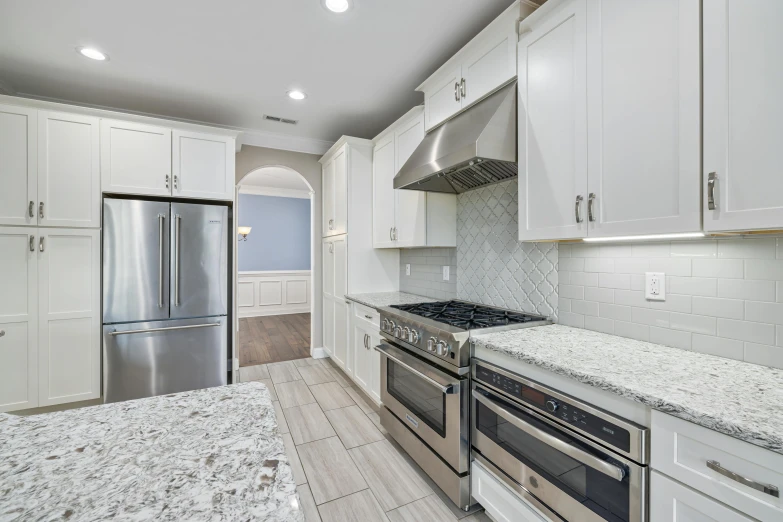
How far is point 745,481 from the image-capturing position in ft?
2.83

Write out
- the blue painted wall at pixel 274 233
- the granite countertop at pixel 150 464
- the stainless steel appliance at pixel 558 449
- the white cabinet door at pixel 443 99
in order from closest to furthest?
the granite countertop at pixel 150 464 < the stainless steel appliance at pixel 558 449 < the white cabinet door at pixel 443 99 < the blue painted wall at pixel 274 233

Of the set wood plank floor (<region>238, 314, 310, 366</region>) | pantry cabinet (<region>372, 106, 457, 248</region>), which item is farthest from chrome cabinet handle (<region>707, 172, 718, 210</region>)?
wood plank floor (<region>238, 314, 310, 366</region>)

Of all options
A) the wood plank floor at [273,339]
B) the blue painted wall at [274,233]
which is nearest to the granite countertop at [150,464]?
the wood plank floor at [273,339]

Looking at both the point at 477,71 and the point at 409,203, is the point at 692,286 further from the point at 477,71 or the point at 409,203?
the point at 409,203

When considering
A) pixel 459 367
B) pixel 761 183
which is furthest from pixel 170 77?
pixel 761 183

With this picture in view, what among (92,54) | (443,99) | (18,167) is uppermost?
(92,54)

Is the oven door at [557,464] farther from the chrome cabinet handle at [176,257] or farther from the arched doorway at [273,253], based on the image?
the arched doorway at [273,253]

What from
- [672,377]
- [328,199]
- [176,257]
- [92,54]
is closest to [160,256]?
[176,257]

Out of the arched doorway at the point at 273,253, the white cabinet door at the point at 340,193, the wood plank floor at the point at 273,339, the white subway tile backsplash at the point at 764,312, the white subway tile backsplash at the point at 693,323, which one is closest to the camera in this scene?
the white subway tile backsplash at the point at 764,312

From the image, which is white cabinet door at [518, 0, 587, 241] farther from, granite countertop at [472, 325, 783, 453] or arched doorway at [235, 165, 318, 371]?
→ arched doorway at [235, 165, 318, 371]

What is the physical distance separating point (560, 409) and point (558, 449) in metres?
0.15

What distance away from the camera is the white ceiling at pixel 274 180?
612 centimetres

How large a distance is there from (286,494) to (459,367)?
1281 millimetres

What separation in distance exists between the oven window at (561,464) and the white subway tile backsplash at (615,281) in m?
0.78
